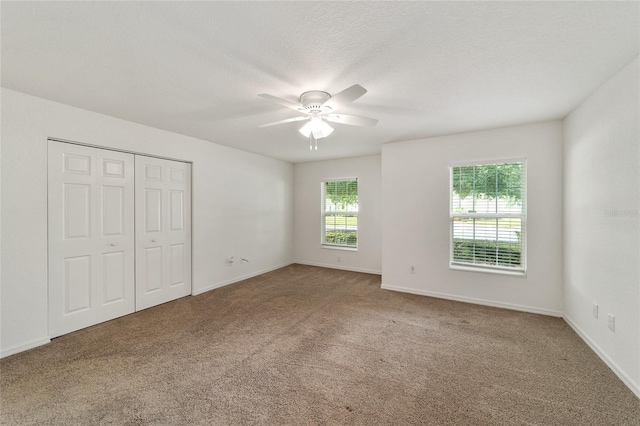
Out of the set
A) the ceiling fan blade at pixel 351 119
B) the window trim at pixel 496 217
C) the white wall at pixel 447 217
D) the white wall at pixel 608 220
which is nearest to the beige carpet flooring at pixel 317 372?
the white wall at pixel 608 220

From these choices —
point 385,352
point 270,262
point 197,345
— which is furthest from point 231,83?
point 270,262

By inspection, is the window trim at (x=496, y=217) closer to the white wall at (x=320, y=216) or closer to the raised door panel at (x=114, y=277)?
the white wall at (x=320, y=216)

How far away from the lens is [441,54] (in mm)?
1862

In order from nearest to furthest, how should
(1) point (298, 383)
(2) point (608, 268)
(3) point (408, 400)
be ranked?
(3) point (408, 400), (1) point (298, 383), (2) point (608, 268)

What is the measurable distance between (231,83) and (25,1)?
1.20 metres

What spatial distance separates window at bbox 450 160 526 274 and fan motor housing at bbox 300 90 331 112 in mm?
2489

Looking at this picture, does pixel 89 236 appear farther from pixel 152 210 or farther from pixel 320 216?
pixel 320 216

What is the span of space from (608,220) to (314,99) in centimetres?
278

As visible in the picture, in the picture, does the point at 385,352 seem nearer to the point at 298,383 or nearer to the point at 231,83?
the point at 298,383

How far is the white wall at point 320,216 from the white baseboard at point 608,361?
3035 millimetres

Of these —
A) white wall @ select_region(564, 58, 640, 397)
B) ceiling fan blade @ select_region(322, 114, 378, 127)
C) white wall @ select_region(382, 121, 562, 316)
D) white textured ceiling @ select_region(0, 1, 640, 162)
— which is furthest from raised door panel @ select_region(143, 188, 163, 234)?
white wall @ select_region(564, 58, 640, 397)

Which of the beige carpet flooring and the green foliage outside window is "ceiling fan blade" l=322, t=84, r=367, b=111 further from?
the green foliage outside window

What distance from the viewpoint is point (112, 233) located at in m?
3.22

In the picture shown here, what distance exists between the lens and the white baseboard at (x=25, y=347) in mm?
2381
